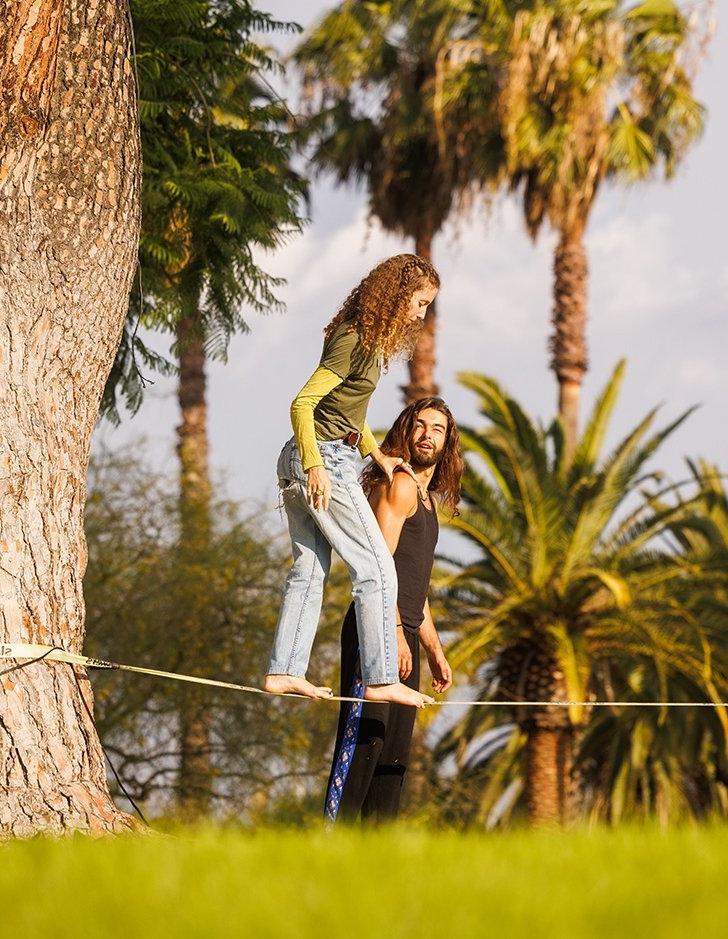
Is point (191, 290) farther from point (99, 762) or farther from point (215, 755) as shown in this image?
point (215, 755)

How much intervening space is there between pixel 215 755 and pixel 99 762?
12872 mm

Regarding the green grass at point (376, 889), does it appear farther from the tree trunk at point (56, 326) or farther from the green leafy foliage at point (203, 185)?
the green leafy foliage at point (203, 185)

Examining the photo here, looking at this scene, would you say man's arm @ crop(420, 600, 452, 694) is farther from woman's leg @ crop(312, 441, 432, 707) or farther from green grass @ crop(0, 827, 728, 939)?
green grass @ crop(0, 827, 728, 939)

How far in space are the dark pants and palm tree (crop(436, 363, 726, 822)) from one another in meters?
13.0

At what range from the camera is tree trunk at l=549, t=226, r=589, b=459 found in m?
24.7

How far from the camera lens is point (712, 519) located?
83.5 feet

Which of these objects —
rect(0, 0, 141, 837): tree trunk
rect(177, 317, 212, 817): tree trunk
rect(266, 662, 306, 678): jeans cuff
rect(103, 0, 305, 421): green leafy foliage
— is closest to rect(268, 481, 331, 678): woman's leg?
rect(266, 662, 306, 678): jeans cuff

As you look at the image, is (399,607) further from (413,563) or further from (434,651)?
(434,651)

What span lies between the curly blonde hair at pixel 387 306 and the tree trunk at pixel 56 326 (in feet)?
3.92

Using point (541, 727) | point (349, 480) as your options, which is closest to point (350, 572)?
point (349, 480)

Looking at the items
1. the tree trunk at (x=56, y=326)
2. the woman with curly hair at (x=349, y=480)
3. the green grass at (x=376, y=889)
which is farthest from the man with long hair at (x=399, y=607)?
the green grass at (x=376, y=889)

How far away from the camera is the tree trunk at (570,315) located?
24656 mm

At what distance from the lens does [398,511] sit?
6090mm

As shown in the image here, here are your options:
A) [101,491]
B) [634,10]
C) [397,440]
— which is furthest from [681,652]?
[397,440]
